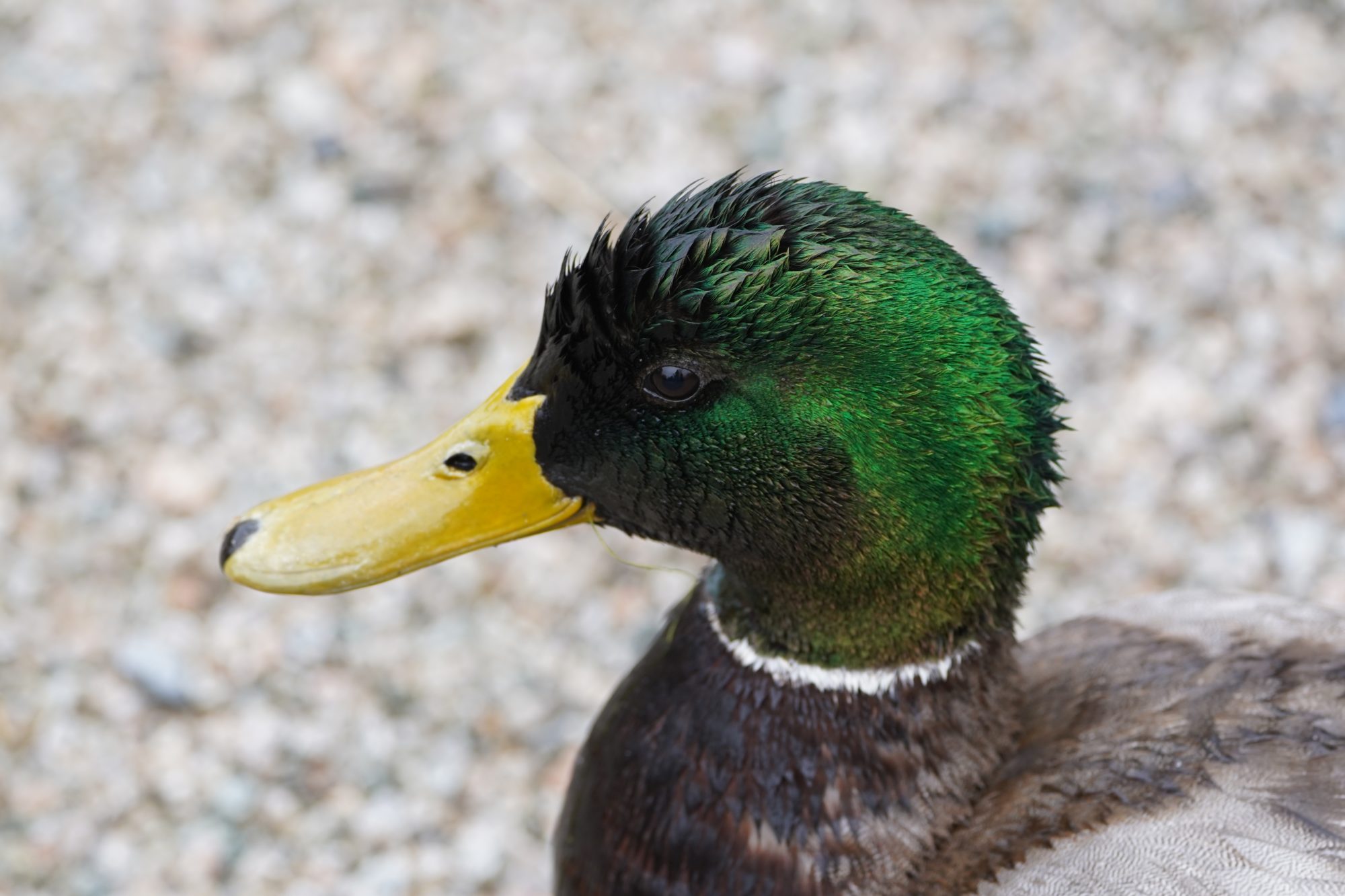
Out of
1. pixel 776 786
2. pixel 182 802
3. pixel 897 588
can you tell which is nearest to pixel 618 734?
pixel 776 786

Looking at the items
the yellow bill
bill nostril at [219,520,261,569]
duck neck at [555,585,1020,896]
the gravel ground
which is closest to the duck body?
duck neck at [555,585,1020,896]

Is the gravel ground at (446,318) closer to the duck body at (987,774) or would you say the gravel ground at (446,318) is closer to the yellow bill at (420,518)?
the duck body at (987,774)

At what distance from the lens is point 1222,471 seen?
2.99 m

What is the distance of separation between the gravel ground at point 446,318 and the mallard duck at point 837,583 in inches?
37.6

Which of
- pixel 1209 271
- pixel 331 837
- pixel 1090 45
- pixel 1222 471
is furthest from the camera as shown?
pixel 1090 45

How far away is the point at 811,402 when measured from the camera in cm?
148

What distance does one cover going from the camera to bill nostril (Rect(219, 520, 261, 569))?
1.67 meters

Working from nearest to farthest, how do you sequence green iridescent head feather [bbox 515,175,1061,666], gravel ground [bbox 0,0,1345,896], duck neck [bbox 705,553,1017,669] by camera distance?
green iridescent head feather [bbox 515,175,1061,666]
duck neck [bbox 705,553,1017,669]
gravel ground [bbox 0,0,1345,896]

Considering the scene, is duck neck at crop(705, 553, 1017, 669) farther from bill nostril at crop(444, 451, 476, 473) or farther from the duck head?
bill nostril at crop(444, 451, 476, 473)

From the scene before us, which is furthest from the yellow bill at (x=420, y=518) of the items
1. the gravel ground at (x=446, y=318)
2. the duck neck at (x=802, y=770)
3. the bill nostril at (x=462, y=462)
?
the gravel ground at (x=446, y=318)

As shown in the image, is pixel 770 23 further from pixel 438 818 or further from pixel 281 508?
pixel 281 508

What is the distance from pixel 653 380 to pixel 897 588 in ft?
1.24

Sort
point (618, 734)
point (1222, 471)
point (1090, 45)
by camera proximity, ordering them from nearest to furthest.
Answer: point (618, 734)
point (1222, 471)
point (1090, 45)

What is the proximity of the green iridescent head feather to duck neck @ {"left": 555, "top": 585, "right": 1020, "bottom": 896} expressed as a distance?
0.39 ft
